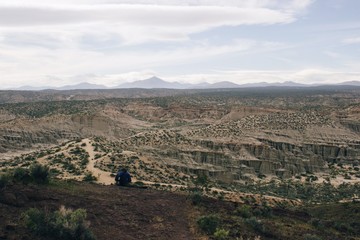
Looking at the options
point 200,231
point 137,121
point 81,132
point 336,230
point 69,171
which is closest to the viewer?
point 200,231

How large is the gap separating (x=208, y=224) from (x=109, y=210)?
14.3ft

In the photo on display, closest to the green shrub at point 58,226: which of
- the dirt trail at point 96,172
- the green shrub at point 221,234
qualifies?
the green shrub at point 221,234

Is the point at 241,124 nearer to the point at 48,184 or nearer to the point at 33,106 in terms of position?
the point at 48,184

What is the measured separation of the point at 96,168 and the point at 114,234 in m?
21.7

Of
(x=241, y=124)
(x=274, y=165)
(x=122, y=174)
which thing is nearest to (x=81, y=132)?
(x=241, y=124)

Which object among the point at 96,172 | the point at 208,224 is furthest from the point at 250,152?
the point at 208,224

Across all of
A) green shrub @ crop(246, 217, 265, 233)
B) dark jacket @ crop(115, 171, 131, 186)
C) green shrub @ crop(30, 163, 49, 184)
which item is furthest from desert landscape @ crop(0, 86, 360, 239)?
dark jacket @ crop(115, 171, 131, 186)

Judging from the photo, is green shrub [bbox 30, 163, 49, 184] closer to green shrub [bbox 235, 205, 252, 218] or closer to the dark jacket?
the dark jacket

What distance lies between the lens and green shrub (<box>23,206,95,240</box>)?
542 inches

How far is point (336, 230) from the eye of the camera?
22891 millimetres

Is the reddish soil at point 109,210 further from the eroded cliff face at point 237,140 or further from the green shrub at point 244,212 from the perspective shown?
the eroded cliff face at point 237,140

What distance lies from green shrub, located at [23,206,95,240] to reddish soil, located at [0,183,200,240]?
1.14 ft

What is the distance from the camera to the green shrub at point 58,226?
1377cm

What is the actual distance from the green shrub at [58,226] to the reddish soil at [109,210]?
35 centimetres
